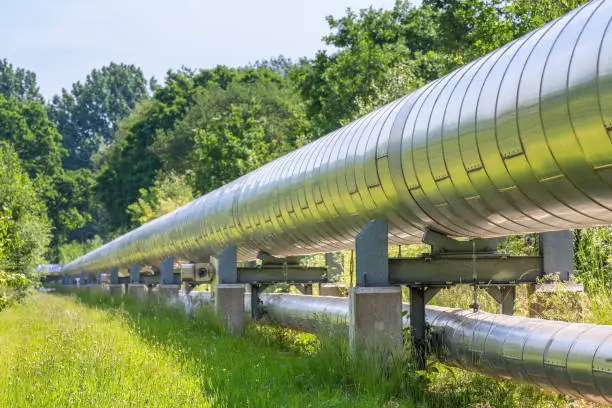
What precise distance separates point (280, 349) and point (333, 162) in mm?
3668

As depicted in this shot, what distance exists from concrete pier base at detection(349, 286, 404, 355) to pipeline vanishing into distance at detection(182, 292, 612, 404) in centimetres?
43

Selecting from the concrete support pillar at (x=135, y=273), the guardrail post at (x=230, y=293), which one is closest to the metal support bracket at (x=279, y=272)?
the guardrail post at (x=230, y=293)

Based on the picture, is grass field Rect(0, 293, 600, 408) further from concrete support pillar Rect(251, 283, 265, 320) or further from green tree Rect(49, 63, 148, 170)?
green tree Rect(49, 63, 148, 170)

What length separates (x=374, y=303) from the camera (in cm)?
874

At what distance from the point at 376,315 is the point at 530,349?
7.52 feet

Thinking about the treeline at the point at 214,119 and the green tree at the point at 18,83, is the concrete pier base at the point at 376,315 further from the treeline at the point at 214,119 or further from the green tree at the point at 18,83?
the green tree at the point at 18,83

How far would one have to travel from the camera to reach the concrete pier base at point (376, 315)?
869cm

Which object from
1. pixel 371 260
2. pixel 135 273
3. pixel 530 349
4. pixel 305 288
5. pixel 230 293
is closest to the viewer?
pixel 530 349

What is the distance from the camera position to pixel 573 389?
6.22 m

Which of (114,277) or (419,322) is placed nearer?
(419,322)

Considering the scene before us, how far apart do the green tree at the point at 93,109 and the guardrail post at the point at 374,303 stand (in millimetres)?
108046

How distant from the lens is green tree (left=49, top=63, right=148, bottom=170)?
384 ft

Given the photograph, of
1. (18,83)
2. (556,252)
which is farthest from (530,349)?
(18,83)

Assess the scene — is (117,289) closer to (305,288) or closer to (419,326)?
(305,288)
